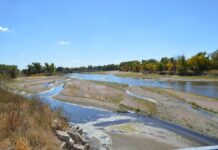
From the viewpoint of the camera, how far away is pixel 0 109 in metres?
10.4

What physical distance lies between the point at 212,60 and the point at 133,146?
104664mm

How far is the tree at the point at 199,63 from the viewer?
108 meters

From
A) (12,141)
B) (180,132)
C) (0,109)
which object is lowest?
(180,132)

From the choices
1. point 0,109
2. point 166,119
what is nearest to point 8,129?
point 0,109

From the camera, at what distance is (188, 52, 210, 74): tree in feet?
355

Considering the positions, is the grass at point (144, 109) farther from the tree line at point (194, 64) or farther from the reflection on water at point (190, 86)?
the tree line at point (194, 64)

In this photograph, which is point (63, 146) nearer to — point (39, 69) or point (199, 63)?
point (199, 63)

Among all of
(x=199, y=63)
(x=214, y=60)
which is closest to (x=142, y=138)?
(x=199, y=63)

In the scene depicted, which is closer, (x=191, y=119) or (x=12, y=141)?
(x=12, y=141)

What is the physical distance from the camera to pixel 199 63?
108688 millimetres

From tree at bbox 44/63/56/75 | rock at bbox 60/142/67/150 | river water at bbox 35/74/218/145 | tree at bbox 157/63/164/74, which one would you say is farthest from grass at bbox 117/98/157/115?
tree at bbox 44/63/56/75

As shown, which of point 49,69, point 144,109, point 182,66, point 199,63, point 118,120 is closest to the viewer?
point 118,120

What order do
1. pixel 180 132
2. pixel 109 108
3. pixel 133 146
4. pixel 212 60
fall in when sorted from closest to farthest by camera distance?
pixel 133 146 < pixel 180 132 < pixel 109 108 < pixel 212 60

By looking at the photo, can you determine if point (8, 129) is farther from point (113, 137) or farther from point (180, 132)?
point (180, 132)
